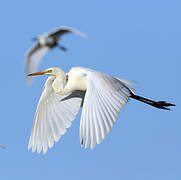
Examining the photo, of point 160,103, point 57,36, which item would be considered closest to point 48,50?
point 57,36

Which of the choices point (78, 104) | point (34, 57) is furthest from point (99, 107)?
point (34, 57)

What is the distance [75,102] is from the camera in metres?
10.8

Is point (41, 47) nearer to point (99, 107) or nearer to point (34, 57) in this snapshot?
point (34, 57)

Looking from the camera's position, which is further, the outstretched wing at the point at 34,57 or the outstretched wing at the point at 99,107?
the outstretched wing at the point at 34,57

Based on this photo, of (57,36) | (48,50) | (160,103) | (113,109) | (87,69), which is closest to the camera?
(113,109)

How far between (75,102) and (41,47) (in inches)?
409

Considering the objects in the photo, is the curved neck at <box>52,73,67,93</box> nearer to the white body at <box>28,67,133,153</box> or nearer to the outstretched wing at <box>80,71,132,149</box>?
the white body at <box>28,67,133,153</box>

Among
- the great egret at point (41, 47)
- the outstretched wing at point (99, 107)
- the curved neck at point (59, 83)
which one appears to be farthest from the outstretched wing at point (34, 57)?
the outstretched wing at point (99, 107)

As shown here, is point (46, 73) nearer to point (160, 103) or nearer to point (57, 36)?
point (160, 103)

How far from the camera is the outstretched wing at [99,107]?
7633 millimetres

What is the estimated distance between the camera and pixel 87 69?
33.6 feet

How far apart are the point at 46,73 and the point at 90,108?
2541 millimetres

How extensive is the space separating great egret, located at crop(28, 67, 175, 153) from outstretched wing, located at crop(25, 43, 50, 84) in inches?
365

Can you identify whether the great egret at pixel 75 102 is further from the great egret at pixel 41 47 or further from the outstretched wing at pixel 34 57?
the outstretched wing at pixel 34 57
